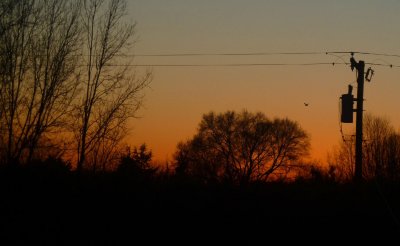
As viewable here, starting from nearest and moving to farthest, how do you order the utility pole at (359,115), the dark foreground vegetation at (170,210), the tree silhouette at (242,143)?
1. the dark foreground vegetation at (170,210)
2. the utility pole at (359,115)
3. the tree silhouette at (242,143)

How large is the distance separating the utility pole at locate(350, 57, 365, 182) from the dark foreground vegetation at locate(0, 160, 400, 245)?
305 cm

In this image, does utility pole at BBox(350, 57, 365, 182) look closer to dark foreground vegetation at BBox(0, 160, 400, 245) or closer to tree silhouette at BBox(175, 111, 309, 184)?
dark foreground vegetation at BBox(0, 160, 400, 245)

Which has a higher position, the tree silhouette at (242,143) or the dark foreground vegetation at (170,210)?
the tree silhouette at (242,143)

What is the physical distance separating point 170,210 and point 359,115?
35.8ft

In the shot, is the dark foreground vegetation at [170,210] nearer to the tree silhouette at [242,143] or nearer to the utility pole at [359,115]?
the utility pole at [359,115]

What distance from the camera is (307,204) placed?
25641 millimetres

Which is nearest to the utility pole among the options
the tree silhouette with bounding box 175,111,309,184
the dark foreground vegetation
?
the dark foreground vegetation

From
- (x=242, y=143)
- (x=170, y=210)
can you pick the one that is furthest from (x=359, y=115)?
(x=242, y=143)

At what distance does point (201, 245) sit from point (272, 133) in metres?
59.0

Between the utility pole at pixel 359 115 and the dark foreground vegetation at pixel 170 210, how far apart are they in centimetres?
305

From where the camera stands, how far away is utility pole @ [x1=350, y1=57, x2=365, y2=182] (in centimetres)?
3017

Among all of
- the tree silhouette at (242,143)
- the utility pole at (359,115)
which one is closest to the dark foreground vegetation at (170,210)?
the utility pole at (359,115)

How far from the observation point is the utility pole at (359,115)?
99.0ft

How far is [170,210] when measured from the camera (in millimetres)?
24109
